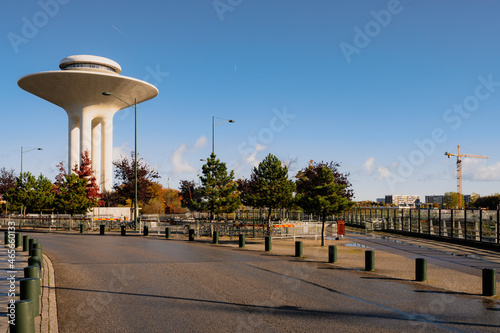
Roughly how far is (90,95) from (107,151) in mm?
9685

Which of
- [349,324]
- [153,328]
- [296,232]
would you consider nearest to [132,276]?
[153,328]

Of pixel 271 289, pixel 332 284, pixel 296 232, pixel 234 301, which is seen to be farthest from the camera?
pixel 296 232

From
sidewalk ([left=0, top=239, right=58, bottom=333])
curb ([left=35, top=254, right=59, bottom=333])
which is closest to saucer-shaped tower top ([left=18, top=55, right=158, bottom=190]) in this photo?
sidewalk ([left=0, top=239, right=58, bottom=333])

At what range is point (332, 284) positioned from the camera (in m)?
11.8

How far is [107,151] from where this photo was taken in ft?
227

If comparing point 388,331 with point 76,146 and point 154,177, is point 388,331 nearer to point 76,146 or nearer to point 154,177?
point 154,177

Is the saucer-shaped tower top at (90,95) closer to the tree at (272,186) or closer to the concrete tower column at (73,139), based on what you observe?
the concrete tower column at (73,139)

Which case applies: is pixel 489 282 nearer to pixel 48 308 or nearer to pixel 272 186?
pixel 48 308

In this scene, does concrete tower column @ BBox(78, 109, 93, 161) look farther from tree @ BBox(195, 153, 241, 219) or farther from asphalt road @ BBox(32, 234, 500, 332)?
asphalt road @ BBox(32, 234, 500, 332)

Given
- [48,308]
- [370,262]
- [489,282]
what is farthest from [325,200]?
[48,308]

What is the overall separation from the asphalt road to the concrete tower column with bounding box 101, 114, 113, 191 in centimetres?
5609

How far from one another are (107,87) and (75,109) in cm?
672

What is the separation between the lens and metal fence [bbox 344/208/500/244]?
964 inches

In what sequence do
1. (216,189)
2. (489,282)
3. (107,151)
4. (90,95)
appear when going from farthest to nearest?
(107,151), (90,95), (216,189), (489,282)
